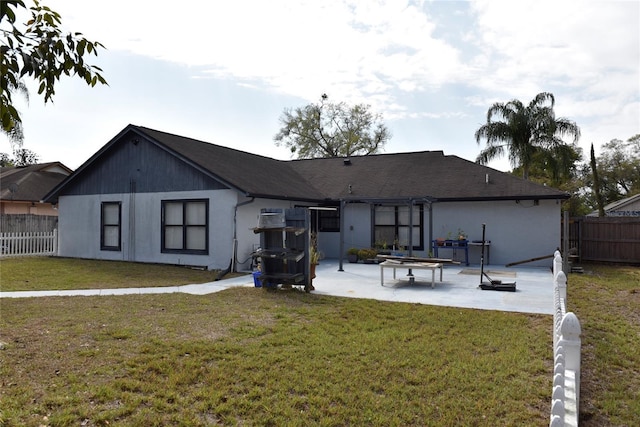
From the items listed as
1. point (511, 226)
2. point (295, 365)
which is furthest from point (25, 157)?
point (295, 365)

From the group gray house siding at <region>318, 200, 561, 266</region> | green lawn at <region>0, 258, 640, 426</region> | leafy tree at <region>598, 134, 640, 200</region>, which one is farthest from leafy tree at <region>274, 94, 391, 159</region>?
green lawn at <region>0, 258, 640, 426</region>

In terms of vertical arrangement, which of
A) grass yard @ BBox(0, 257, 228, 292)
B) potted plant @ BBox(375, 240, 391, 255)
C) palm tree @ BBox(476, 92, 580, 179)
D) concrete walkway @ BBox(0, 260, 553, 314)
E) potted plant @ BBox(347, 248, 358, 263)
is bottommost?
concrete walkway @ BBox(0, 260, 553, 314)

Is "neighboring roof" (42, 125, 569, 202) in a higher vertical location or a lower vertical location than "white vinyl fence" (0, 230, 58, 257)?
higher

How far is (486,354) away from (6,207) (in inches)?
1089

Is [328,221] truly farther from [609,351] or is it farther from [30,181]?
[30,181]

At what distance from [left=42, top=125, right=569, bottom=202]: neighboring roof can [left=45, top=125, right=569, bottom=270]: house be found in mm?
66

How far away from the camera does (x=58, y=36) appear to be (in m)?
2.70

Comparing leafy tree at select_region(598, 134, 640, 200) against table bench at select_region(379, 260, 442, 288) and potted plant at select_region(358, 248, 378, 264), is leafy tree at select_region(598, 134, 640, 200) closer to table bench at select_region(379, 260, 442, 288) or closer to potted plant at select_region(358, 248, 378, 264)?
potted plant at select_region(358, 248, 378, 264)

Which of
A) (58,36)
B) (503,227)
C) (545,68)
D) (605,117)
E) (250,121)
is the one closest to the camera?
(58,36)

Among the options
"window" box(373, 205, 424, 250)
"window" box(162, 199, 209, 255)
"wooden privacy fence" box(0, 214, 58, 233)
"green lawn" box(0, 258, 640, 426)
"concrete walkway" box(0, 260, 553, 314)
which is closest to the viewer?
"green lawn" box(0, 258, 640, 426)

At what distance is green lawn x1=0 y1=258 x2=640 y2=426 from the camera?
3.96 metres

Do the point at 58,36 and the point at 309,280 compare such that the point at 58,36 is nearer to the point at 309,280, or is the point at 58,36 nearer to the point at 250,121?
the point at 309,280

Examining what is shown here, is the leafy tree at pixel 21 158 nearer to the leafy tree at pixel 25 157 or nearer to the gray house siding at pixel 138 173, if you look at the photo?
the leafy tree at pixel 25 157

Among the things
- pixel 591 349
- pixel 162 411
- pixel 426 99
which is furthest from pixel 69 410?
pixel 426 99
